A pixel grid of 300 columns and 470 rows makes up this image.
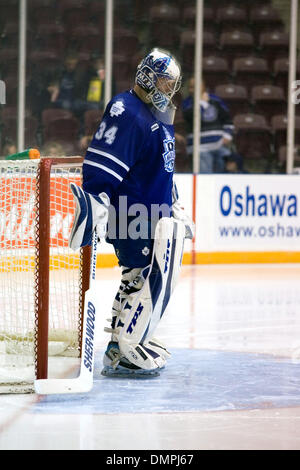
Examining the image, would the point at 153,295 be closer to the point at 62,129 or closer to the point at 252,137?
the point at 62,129

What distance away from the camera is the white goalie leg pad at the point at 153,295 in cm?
345

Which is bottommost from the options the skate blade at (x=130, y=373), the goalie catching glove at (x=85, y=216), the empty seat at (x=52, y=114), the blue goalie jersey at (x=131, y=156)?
the skate blade at (x=130, y=373)

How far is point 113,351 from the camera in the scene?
3.60 metres

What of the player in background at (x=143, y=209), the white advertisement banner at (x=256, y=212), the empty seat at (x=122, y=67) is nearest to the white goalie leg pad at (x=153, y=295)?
the player in background at (x=143, y=209)

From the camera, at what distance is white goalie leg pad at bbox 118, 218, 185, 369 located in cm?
345

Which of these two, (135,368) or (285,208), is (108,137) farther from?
(285,208)

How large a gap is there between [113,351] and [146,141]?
840mm

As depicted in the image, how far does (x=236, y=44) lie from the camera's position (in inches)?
388

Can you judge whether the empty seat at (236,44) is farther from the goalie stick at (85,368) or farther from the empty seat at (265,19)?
the goalie stick at (85,368)

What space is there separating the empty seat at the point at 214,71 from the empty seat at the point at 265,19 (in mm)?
574

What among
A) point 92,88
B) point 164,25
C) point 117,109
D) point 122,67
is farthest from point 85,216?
point 164,25

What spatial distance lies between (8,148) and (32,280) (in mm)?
4464

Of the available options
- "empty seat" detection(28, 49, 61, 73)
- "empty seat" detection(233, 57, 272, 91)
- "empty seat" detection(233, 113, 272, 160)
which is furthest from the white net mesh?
"empty seat" detection(233, 57, 272, 91)
